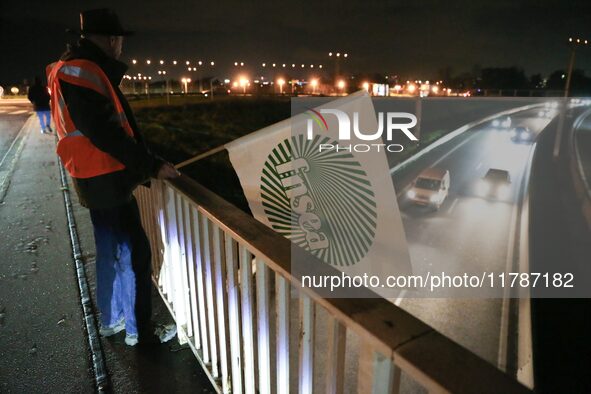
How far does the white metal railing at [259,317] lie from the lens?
99 cm

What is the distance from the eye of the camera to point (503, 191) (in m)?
23.4

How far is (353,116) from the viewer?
4.29 meters

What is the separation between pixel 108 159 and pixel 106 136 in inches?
8.6

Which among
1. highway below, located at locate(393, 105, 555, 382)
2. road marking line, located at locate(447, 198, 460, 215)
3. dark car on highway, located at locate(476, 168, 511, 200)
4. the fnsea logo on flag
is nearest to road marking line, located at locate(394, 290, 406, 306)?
highway below, located at locate(393, 105, 555, 382)

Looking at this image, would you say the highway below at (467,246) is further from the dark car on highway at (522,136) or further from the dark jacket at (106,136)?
the dark car on highway at (522,136)

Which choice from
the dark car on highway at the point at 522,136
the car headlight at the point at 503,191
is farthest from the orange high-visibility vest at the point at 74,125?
the dark car on highway at the point at 522,136

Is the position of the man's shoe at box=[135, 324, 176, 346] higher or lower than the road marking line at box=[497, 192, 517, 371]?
higher

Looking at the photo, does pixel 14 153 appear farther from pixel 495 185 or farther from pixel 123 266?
pixel 495 185

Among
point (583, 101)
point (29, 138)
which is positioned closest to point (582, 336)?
point (29, 138)

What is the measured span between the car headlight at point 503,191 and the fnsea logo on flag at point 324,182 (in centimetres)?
2029

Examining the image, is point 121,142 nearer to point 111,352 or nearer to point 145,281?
point 145,281

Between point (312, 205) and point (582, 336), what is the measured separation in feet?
35.2

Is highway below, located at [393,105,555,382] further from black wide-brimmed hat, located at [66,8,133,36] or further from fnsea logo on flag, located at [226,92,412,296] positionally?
black wide-brimmed hat, located at [66,8,133,36]

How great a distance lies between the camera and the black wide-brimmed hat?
2283 millimetres
